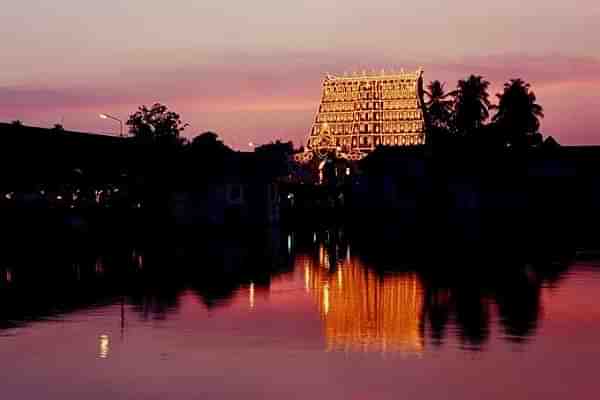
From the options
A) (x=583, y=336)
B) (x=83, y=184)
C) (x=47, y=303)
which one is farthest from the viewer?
(x=83, y=184)

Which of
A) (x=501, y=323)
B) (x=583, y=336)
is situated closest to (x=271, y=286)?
(x=501, y=323)

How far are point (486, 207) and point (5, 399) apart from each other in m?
109

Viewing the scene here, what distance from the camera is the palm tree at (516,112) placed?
406 ft

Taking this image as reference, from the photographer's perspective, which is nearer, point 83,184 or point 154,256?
point 154,256

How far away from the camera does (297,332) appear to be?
25.7 m

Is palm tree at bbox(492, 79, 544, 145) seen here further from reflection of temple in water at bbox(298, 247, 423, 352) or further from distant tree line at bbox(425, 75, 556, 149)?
reflection of temple in water at bbox(298, 247, 423, 352)

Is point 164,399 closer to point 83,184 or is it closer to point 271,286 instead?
point 271,286

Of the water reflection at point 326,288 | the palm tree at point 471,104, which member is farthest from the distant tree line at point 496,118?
the water reflection at point 326,288

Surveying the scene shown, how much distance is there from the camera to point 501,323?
26844 millimetres

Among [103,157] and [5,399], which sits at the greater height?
[103,157]

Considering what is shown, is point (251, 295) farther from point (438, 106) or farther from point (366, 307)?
point (438, 106)

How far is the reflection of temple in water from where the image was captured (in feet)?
79.2

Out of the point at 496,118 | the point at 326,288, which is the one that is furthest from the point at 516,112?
the point at 326,288

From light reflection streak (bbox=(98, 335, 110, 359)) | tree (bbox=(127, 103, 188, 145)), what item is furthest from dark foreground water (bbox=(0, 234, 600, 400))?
tree (bbox=(127, 103, 188, 145))
